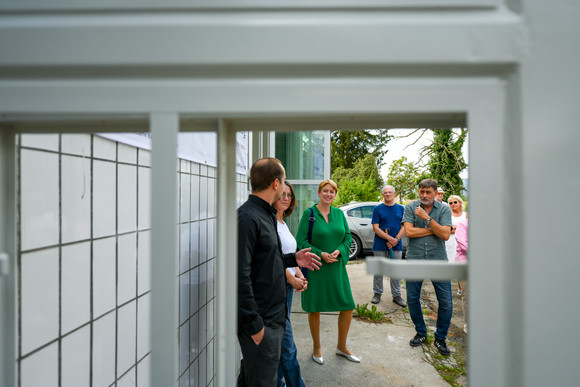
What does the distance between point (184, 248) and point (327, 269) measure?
1708 millimetres

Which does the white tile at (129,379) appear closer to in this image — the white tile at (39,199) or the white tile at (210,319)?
the white tile at (39,199)

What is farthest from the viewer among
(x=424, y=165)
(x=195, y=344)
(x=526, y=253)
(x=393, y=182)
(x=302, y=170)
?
(x=393, y=182)

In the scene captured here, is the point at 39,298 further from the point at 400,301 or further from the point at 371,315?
the point at 400,301

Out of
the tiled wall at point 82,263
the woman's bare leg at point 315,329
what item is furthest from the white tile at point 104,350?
the woman's bare leg at point 315,329

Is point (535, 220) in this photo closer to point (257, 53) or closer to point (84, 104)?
point (257, 53)

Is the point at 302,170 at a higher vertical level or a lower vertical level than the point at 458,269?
higher

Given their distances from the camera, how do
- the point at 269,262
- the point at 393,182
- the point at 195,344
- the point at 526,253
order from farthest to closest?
1. the point at 393,182
2. the point at 195,344
3. the point at 269,262
4. the point at 526,253

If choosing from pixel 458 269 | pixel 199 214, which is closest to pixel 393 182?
pixel 199 214

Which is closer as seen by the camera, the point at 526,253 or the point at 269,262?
the point at 526,253

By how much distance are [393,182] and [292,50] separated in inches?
297

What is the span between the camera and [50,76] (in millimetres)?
681

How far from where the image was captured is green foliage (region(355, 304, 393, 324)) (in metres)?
4.55

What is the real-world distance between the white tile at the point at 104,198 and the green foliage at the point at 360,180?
45.4 ft

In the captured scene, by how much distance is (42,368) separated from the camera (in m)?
1.00
